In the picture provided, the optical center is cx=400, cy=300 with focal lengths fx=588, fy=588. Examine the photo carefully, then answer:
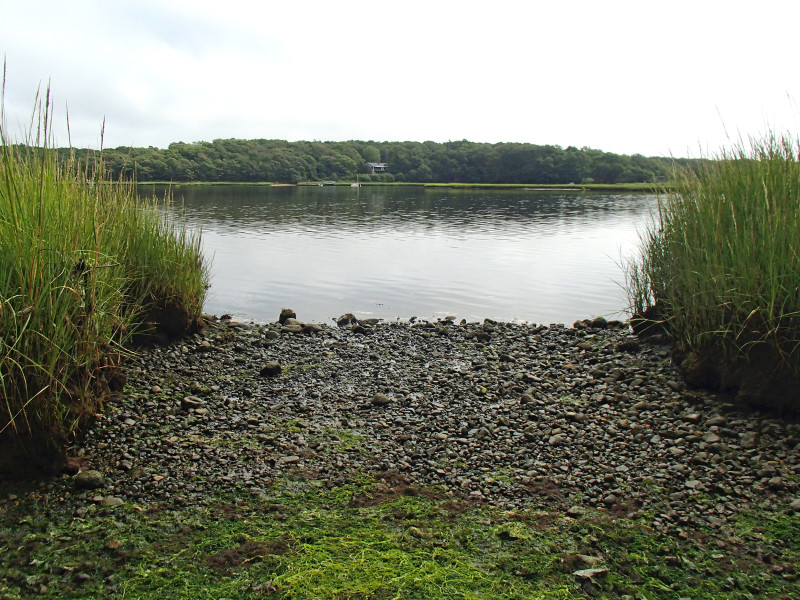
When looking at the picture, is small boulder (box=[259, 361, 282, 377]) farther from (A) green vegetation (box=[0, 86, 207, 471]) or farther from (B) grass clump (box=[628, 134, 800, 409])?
(B) grass clump (box=[628, 134, 800, 409])

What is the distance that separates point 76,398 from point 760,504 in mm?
7532

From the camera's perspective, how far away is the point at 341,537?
18.1 ft

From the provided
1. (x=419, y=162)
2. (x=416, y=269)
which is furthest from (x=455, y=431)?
(x=419, y=162)

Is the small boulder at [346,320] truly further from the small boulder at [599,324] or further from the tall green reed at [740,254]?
the tall green reed at [740,254]

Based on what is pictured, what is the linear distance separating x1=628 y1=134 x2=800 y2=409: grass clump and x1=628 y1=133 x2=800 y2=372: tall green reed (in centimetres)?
1

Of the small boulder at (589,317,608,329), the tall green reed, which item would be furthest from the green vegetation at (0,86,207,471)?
the small boulder at (589,317,608,329)

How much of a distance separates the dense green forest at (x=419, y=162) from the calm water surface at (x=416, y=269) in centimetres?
9651

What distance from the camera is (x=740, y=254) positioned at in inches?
333

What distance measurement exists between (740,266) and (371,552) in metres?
6.60

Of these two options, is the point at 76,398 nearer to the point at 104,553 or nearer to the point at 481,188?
the point at 104,553

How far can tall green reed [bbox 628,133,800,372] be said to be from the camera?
7938mm

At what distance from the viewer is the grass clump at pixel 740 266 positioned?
794cm

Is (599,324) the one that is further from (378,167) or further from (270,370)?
(378,167)

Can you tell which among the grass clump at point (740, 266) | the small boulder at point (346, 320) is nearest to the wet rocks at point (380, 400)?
the grass clump at point (740, 266)
